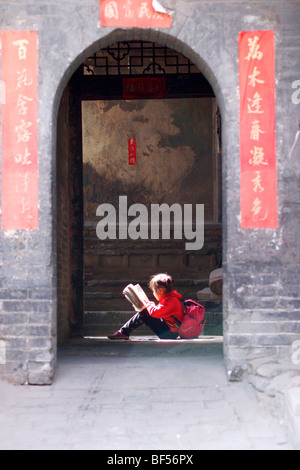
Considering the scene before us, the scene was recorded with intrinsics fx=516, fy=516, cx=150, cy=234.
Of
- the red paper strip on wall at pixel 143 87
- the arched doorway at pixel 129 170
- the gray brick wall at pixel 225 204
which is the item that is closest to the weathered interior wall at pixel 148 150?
the arched doorway at pixel 129 170

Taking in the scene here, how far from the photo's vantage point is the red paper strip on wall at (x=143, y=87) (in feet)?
23.7

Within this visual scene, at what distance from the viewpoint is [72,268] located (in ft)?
22.0

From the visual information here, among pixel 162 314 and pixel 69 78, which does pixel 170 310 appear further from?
pixel 69 78

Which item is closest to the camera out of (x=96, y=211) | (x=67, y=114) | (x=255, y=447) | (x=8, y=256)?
(x=255, y=447)

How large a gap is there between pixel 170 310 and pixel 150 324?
0.30 metres

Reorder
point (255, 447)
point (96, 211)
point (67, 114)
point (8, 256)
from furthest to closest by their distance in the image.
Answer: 1. point (96, 211)
2. point (67, 114)
3. point (8, 256)
4. point (255, 447)

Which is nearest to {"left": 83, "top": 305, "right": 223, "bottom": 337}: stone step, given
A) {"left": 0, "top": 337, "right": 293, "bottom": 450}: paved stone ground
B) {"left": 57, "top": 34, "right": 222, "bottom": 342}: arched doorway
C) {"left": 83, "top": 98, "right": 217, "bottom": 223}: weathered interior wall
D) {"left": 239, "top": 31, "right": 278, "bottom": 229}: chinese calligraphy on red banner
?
{"left": 57, "top": 34, "right": 222, "bottom": 342}: arched doorway

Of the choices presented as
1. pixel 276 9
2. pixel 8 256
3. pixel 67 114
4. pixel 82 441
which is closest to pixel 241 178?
pixel 276 9

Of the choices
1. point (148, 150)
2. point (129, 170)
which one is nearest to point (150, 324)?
point (129, 170)

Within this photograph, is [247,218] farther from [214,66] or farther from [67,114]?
[67,114]

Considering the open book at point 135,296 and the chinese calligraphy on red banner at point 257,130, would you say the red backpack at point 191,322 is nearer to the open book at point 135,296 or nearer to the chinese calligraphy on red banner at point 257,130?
the open book at point 135,296

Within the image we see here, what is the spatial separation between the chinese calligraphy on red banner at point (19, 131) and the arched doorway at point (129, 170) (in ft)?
4.61

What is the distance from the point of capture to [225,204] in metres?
4.61

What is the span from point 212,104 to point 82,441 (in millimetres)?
11561
